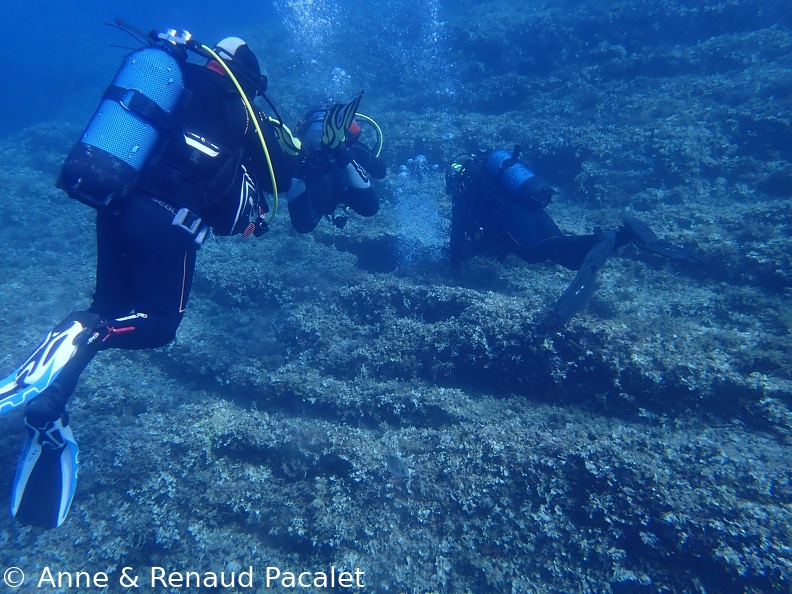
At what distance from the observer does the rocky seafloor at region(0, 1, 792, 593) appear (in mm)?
2607

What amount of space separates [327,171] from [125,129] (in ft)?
6.38

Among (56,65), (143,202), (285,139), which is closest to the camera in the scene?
(143,202)

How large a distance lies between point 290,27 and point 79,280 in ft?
58.8

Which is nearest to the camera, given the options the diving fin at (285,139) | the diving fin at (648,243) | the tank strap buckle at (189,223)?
the tank strap buckle at (189,223)

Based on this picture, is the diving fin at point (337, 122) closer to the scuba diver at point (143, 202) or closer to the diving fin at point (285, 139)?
the diving fin at point (285, 139)

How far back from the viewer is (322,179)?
160 inches

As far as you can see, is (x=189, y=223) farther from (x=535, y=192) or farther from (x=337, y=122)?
(x=535, y=192)

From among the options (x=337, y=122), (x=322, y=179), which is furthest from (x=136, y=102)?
(x=322, y=179)

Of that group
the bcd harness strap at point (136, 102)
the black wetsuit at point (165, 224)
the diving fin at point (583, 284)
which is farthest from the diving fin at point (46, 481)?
the diving fin at point (583, 284)

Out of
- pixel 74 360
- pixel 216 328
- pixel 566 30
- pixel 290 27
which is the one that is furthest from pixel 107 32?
pixel 74 360

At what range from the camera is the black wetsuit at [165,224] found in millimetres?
2551

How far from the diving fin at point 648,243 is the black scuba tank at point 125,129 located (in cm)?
455

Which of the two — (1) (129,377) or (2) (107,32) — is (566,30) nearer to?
(1) (129,377)

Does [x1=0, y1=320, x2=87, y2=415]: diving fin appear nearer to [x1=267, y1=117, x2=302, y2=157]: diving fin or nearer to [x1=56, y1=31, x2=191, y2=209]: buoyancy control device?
[x1=56, y1=31, x2=191, y2=209]: buoyancy control device
